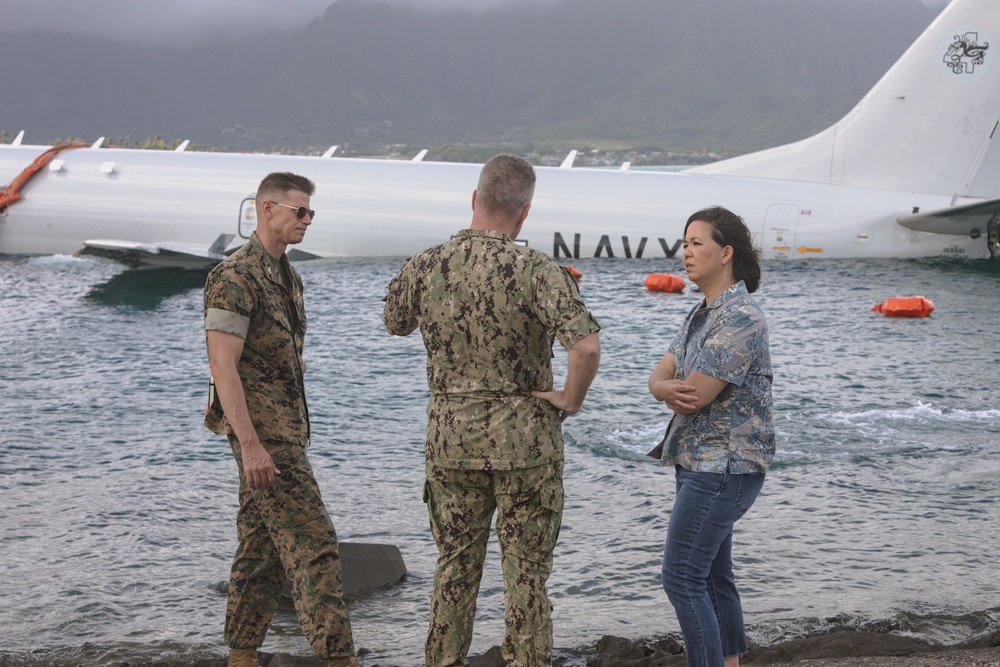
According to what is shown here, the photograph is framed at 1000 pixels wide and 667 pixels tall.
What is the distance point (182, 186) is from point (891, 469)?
64.6 ft

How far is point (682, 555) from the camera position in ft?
13.6

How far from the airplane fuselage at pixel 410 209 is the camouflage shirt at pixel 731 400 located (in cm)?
2026

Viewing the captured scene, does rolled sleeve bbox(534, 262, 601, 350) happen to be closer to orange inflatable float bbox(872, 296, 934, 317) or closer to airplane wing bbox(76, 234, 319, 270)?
orange inflatable float bbox(872, 296, 934, 317)

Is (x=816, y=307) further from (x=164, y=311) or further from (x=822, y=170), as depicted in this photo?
(x=164, y=311)

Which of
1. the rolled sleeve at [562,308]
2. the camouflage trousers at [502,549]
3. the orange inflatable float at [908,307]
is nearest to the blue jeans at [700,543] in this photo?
the camouflage trousers at [502,549]

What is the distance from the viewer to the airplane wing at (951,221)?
23.6 meters

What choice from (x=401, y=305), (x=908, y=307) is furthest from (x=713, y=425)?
(x=908, y=307)

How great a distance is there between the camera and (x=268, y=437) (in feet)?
15.4

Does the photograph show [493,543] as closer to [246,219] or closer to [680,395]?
[680,395]

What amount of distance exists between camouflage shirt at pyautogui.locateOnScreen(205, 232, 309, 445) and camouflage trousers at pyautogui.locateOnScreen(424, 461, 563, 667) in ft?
2.80

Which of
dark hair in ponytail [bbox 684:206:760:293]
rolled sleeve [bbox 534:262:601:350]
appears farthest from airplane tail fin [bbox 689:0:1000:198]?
rolled sleeve [bbox 534:262:601:350]

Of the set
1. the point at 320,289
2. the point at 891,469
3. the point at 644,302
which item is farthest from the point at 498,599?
the point at 320,289

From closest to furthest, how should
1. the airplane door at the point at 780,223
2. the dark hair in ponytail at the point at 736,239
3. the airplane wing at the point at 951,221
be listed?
1. the dark hair in ponytail at the point at 736,239
2. the airplane wing at the point at 951,221
3. the airplane door at the point at 780,223

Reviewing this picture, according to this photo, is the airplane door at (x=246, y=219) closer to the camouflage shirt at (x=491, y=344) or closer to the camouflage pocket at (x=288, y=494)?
the camouflage pocket at (x=288, y=494)
